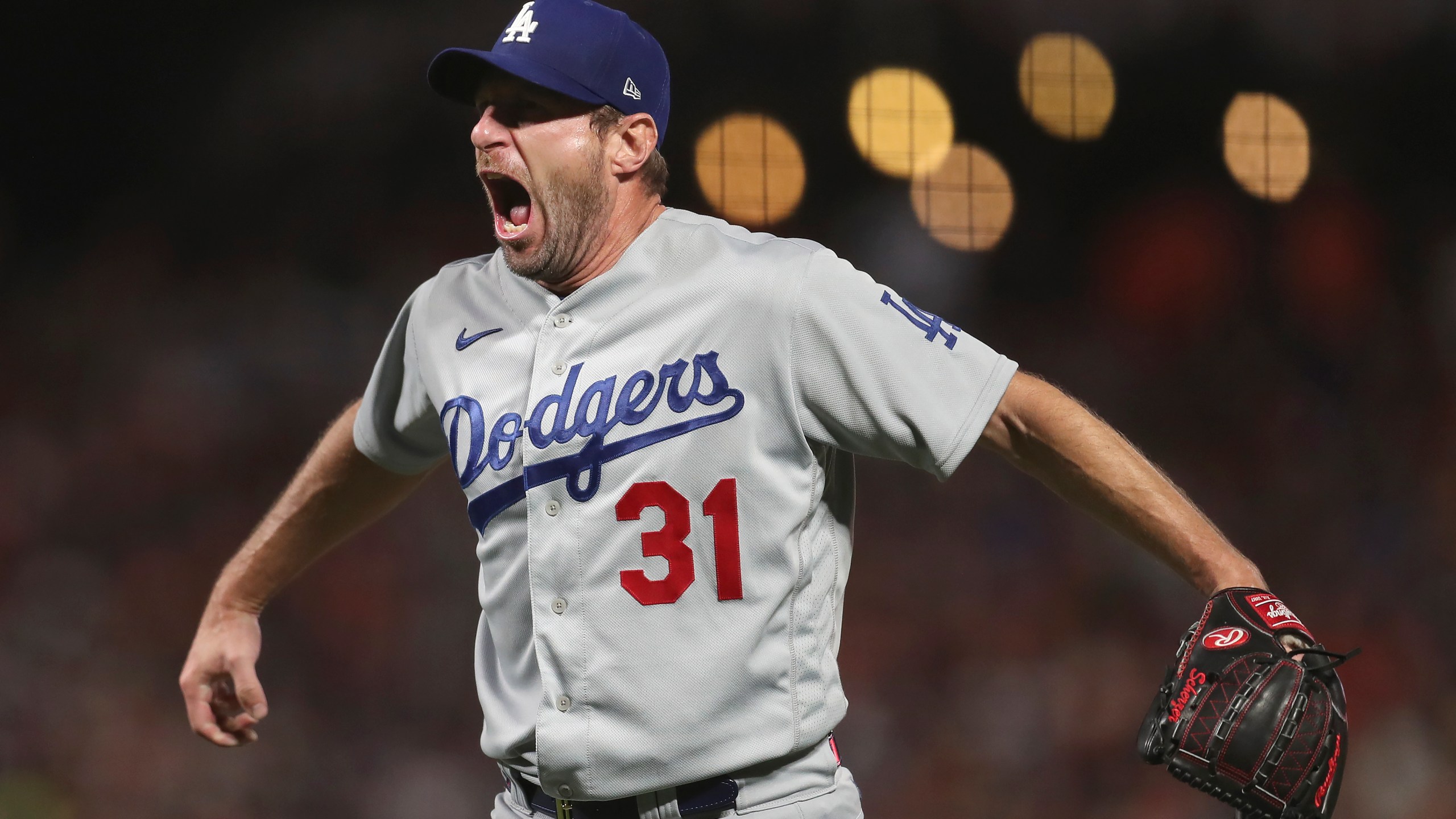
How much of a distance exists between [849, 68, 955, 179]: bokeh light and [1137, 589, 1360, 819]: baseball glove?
2.62m

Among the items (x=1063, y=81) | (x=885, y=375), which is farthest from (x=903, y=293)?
(x=885, y=375)

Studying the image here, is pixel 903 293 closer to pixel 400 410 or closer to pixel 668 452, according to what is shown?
pixel 400 410

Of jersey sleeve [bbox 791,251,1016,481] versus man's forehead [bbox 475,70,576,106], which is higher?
man's forehead [bbox 475,70,576,106]

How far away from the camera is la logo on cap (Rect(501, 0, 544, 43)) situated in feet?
4.35

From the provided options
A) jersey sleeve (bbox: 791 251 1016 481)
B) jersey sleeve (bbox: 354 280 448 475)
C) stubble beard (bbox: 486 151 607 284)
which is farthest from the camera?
jersey sleeve (bbox: 354 280 448 475)

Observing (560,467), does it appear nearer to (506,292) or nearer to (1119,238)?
(506,292)

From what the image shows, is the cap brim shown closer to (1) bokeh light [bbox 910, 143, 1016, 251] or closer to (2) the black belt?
(2) the black belt

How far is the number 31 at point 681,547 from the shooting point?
4.03ft

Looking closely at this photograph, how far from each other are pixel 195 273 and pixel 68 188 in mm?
375

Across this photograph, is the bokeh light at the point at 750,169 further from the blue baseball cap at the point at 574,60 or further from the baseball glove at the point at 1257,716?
the baseball glove at the point at 1257,716

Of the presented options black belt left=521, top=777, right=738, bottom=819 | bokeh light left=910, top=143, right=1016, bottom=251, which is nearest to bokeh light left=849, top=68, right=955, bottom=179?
bokeh light left=910, top=143, right=1016, bottom=251

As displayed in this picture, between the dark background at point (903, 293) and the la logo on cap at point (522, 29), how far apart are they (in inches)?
79.9

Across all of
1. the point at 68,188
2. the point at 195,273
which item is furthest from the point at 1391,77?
the point at 68,188

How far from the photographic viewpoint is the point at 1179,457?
3783 millimetres
